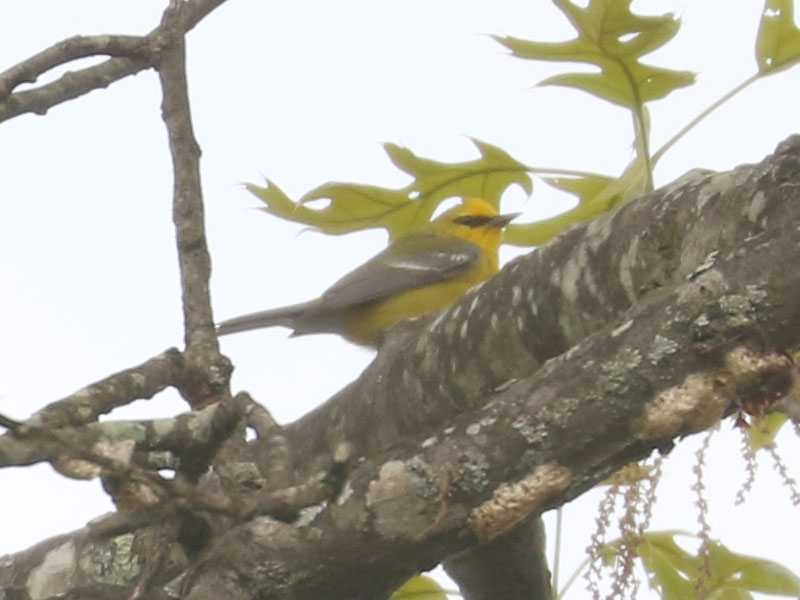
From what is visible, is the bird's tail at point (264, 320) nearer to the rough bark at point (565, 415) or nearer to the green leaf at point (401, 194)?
the green leaf at point (401, 194)

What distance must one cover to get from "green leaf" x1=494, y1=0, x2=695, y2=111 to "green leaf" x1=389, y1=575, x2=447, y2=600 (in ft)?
3.67

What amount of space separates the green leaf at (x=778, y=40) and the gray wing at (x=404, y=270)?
97.2 inches

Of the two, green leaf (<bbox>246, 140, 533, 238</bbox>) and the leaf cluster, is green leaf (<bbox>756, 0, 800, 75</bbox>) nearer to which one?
the leaf cluster

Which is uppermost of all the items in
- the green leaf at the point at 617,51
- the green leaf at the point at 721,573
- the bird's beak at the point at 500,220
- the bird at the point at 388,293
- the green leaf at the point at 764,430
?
the bird's beak at the point at 500,220

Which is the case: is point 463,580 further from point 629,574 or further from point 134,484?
point 134,484

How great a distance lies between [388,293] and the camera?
5.12m

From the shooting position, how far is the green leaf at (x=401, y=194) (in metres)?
3.28

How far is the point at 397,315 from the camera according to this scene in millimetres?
5121

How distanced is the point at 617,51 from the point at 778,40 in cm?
34

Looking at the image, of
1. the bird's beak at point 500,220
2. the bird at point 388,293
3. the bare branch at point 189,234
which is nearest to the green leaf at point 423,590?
the bare branch at point 189,234

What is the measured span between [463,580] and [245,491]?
676 millimetres

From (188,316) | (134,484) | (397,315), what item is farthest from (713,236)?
(397,315)

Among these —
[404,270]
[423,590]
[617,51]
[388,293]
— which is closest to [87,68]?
[617,51]

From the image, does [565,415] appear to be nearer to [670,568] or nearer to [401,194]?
[670,568]
